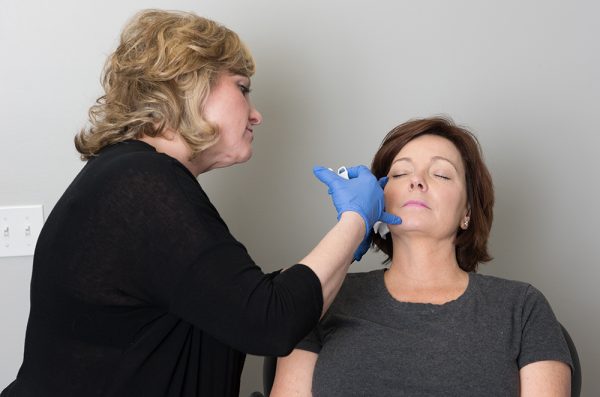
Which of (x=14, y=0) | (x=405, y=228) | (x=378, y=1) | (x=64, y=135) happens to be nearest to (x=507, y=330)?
(x=405, y=228)

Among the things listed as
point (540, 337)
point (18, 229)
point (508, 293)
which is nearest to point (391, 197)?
point (508, 293)

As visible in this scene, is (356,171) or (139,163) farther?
(356,171)

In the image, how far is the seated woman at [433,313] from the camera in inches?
53.5

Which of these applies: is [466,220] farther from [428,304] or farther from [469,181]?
[428,304]

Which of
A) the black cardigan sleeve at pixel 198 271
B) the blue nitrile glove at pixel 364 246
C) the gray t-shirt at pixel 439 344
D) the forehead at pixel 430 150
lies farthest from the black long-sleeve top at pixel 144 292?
the forehead at pixel 430 150

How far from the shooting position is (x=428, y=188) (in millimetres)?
1546

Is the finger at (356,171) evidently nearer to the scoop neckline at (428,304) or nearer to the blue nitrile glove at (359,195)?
the blue nitrile glove at (359,195)

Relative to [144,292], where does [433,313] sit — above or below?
below

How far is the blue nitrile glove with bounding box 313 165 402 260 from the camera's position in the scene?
1.33 metres

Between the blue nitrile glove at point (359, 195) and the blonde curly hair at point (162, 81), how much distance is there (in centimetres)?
25

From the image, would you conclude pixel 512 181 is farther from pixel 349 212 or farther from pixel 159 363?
pixel 159 363

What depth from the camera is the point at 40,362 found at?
125 cm

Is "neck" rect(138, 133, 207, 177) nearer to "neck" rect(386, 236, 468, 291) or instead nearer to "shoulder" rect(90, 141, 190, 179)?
"shoulder" rect(90, 141, 190, 179)

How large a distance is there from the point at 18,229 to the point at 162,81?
30.9 inches
